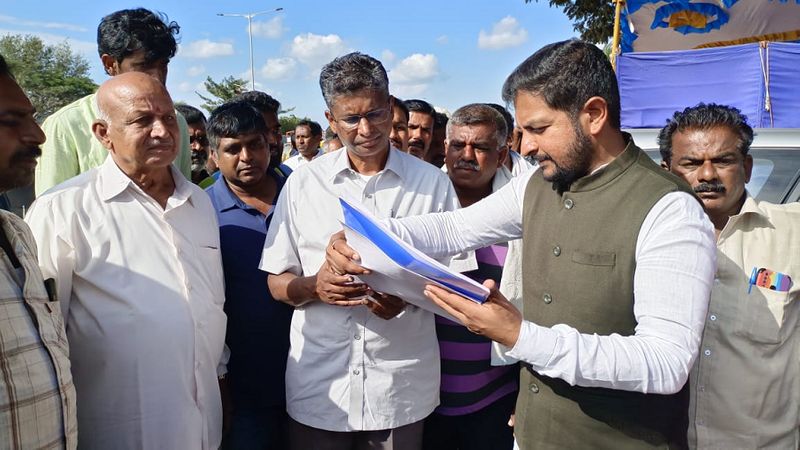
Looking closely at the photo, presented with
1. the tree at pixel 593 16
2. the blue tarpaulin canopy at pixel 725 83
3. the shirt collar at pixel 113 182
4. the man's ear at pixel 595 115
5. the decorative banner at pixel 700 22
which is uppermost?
the tree at pixel 593 16

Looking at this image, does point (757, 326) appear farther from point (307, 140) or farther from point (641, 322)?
point (307, 140)

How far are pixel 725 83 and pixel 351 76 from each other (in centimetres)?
520

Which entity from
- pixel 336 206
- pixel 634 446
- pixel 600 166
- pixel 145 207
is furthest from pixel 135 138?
pixel 634 446

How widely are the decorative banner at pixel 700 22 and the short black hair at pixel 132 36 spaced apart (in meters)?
6.22

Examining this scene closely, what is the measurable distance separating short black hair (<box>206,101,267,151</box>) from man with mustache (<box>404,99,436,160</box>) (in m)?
1.72

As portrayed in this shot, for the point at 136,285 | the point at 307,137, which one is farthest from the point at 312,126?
the point at 136,285

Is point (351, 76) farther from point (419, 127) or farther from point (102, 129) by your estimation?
point (419, 127)

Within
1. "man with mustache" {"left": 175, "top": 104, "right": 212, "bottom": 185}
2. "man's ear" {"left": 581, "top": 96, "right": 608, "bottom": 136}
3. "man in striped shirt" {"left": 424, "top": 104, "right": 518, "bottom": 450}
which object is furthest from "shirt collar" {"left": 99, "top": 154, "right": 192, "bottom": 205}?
"man with mustache" {"left": 175, "top": 104, "right": 212, "bottom": 185}

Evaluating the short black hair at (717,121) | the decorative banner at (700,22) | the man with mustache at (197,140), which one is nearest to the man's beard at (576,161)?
the short black hair at (717,121)

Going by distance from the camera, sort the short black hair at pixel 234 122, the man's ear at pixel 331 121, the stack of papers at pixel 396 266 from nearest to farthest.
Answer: the stack of papers at pixel 396 266 < the man's ear at pixel 331 121 < the short black hair at pixel 234 122

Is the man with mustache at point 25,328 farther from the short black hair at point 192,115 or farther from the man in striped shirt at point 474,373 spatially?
the short black hair at point 192,115

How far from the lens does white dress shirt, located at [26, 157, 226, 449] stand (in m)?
1.80

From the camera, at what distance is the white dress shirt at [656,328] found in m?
1.33

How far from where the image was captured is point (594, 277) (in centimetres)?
156
